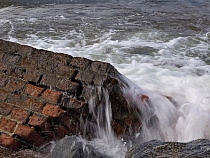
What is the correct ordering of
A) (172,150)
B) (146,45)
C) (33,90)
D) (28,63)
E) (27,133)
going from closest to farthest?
(172,150) < (27,133) < (33,90) < (28,63) < (146,45)

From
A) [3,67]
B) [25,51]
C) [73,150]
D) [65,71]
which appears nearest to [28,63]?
[25,51]

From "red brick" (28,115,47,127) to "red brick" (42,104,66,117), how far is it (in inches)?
2.0

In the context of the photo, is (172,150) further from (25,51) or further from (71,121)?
(25,51)

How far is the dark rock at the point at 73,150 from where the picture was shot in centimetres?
181

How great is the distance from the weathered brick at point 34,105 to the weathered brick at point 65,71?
277 mm

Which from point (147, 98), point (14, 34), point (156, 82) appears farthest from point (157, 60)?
point (14, 34)

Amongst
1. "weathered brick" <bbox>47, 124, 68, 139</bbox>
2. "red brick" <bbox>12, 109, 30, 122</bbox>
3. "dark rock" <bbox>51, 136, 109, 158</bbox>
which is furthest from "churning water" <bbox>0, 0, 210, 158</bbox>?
"red brick" <bbox>12, 109, 30, 122</bbox>

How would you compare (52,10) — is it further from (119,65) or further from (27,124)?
(27,124)

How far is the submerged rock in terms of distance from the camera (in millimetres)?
1596

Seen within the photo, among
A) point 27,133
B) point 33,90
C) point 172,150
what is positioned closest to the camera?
point 172,150

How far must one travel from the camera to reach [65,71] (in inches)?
86.0

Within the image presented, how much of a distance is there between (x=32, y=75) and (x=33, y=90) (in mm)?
133

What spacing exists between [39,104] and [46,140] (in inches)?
11.6

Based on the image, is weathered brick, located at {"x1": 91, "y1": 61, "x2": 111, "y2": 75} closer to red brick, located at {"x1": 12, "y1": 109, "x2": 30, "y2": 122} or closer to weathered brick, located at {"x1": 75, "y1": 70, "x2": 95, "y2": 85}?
weathered brick, located at {"x1": 75, "y1": 70, "x2": 95, "y2": 85}
